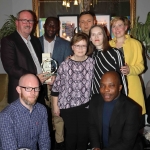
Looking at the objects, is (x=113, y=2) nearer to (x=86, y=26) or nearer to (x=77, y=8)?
(x=77, y=8)

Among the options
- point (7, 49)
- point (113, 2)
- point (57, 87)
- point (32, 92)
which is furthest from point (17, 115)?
point (113, 2)

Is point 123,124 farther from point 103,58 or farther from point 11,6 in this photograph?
point 11,6

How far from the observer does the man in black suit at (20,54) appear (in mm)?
2812

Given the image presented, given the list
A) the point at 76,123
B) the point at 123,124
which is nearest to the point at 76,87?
the point at 76,123

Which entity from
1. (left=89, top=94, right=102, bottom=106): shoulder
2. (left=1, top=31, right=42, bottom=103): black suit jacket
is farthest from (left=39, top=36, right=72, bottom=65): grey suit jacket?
(left=89, top=94, right=102, bottom=106): shoulder

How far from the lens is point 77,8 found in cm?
461

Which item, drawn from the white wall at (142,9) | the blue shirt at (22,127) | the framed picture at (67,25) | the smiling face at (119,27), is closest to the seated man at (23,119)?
the blue shirt at (22,127)

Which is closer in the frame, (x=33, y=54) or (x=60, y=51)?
(x=33, y=54)

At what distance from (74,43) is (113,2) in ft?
7.54

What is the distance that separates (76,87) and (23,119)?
0.73 metres

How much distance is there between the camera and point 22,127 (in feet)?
6.99

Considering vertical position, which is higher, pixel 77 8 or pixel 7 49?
pixel 77 8

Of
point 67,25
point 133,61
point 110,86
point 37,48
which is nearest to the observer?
point 110,86

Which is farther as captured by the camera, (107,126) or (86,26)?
(86,26)
